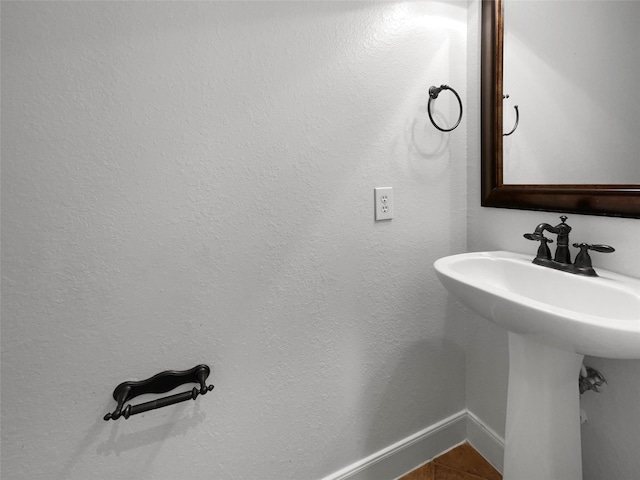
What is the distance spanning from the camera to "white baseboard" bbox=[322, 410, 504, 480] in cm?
105

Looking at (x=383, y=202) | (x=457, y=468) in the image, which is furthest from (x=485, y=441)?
(x=383, y=202)

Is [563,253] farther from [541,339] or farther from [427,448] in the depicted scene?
[427,448]

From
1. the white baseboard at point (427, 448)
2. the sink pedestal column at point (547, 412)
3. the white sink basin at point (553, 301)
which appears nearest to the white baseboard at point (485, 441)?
the white baseboard at point (427, 448)

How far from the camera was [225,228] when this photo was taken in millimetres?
804

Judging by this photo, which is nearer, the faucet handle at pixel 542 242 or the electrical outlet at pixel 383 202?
the faucet handle at pixel 542 242

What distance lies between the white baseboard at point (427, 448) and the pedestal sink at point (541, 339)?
337 mm

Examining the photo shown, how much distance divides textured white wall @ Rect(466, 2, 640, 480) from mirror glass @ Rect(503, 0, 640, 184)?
0.11 metres

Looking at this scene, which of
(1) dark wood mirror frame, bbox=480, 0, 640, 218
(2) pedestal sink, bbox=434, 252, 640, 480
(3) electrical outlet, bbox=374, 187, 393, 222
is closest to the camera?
(2) pedestal sink, bbox=434, 252, 640, 480

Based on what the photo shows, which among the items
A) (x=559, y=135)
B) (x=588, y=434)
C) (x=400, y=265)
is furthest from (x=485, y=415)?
(x=559, y=135)

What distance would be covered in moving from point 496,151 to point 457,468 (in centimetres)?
118

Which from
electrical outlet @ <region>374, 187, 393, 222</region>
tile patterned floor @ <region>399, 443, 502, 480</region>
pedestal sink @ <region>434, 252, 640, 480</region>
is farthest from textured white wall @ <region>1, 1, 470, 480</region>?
pedestal sink @ <region>434, 252, 640, 480</region>

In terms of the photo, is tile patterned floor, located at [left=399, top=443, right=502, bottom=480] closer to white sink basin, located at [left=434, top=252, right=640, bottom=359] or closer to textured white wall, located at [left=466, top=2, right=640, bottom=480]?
textured white wall, located at [left=466, top=2, right=640, bottom=480]

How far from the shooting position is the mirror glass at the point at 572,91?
0.75 m

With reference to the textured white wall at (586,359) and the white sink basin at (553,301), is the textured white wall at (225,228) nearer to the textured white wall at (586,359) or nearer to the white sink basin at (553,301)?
the textured white wall at (586,359)
